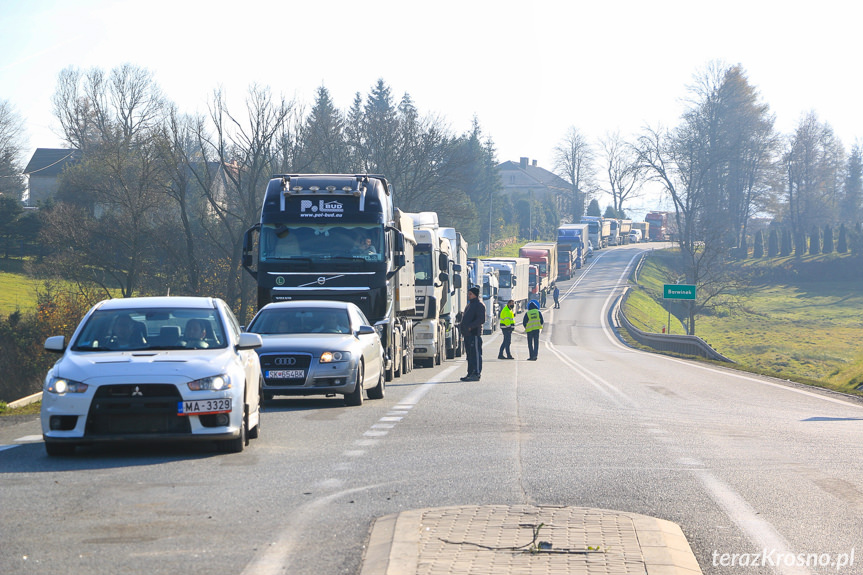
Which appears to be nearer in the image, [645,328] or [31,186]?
[645,328]

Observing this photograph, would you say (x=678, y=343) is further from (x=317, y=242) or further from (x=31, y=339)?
(x=317, y=242)

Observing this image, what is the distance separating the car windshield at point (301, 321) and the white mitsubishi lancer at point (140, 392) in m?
5.56

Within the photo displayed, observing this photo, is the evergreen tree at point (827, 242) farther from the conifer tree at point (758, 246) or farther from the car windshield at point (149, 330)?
the car windshield at point (149, 330)

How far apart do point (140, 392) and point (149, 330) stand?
133 cm

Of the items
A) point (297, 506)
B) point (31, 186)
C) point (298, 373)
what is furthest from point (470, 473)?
point (31, 186)

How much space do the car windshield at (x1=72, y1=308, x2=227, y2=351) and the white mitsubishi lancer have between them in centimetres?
1

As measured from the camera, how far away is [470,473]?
8523 millimetres

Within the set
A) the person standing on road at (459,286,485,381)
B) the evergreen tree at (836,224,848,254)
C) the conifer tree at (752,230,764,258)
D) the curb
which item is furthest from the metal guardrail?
the conifer tree at (752,230,764,258)

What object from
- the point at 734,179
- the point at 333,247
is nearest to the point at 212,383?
the point at 333,247

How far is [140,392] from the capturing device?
9.20 m

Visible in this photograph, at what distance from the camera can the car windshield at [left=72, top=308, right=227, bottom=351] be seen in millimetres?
10172

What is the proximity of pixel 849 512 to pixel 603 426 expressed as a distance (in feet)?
17.7

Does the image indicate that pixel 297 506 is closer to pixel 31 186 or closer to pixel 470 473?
pixel 470 473

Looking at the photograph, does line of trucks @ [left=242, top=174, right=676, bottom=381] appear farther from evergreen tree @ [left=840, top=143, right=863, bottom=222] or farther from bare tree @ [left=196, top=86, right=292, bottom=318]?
evergreen tree @ [left=840, top=143, right=863, bottom=222]
